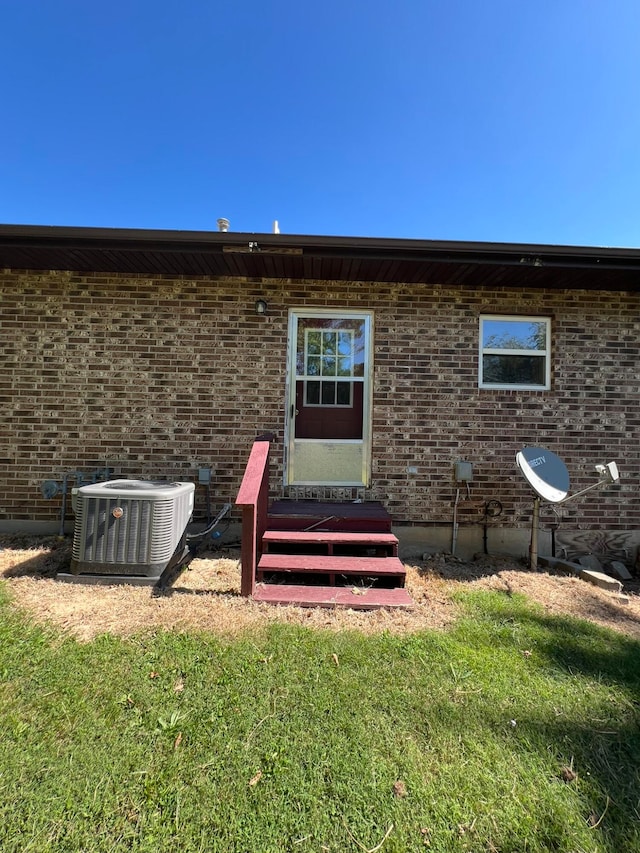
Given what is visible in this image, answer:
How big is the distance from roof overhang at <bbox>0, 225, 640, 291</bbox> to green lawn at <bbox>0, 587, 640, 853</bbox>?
3.48 meters

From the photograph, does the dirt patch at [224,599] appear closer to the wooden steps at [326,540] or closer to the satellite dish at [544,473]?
the wooden steps at [326,540]

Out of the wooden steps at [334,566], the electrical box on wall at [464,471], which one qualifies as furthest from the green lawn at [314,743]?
the electrical box on wall at [464,471]

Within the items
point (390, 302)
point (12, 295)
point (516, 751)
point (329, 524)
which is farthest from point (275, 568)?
point (12, 295)

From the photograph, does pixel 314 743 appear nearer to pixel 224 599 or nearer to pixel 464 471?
pixel 224 599

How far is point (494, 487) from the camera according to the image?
15.7ft

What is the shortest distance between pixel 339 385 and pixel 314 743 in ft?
12.2

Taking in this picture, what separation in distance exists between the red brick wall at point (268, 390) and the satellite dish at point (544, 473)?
1.79 ft

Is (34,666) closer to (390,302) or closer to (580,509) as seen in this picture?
(390,302)

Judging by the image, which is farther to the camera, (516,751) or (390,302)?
(390,302)

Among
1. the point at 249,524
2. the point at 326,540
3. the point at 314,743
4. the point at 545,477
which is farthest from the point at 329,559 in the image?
the point at 545,477

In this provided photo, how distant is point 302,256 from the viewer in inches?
163

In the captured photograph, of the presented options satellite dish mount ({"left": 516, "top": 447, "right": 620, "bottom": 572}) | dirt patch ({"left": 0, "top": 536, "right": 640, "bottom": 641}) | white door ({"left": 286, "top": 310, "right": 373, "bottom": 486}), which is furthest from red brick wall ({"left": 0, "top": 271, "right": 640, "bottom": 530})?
dirt patch ({"left": 0, "top": 536, "right": 640, "bottom": 641})

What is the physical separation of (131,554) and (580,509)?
5023 mm

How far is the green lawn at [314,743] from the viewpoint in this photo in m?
1.46
